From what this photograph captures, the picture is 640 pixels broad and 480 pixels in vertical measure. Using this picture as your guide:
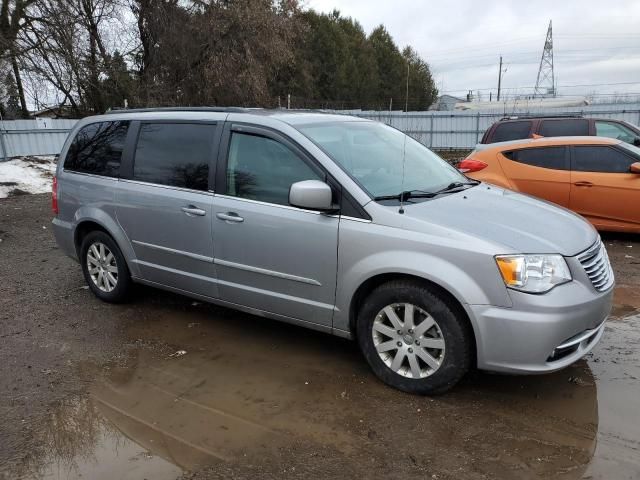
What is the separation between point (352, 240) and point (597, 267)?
158 centimetres

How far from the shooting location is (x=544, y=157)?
293 inches

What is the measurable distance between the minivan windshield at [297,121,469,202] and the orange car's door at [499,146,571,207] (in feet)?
10.8

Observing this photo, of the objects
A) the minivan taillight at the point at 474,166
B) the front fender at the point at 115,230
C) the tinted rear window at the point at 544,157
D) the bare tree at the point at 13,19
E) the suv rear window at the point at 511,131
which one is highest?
the bare tree at the point at 13,19

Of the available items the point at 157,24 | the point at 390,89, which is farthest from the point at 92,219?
the point at 390,89

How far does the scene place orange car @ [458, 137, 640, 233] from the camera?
6.87 meters

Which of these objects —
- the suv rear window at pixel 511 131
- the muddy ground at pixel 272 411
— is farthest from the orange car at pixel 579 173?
the suv rear window at pixel 511 131

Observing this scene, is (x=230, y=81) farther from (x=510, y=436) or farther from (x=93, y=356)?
(x=510, y=436)

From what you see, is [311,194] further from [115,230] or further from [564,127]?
[564,127]

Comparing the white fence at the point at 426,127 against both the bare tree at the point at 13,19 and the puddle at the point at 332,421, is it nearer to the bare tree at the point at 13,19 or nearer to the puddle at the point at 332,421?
the bare tree at the point at 13,19

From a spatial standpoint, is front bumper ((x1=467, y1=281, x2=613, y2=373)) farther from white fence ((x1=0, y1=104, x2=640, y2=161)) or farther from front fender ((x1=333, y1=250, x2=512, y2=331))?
white fence ((x1=0, y1=104, x2=640, y2=161))

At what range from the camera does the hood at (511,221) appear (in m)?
3.17

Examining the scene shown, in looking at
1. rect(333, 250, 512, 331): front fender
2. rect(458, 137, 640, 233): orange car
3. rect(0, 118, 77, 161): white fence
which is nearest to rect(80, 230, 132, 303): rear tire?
rect(333, 250, 512, 331): front fender

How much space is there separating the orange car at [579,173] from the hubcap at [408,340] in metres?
4.83

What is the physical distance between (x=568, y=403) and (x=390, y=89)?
199 ft
